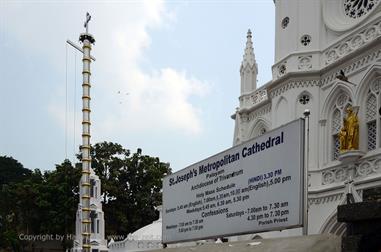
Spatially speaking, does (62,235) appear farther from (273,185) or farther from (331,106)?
(273,185)

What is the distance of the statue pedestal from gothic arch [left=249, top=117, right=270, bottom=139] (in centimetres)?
630

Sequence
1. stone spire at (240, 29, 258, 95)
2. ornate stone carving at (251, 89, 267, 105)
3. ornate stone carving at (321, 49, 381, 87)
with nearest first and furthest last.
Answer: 1. ornate stone carving at (321, 49, 381, 87)
2. ornate stone carving at (251, 89, 267, 105)
3. stone spire at (240, 29, 258, 95)

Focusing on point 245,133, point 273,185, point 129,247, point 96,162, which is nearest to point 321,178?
point 245,133

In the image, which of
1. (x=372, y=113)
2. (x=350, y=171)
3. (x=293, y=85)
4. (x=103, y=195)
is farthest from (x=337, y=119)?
(x=103, y=195)

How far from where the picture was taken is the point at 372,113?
21.4 m

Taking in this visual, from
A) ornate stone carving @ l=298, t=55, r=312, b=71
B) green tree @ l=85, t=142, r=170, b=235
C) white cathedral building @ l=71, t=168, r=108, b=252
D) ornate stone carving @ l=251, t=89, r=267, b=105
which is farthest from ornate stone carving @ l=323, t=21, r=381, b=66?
green tree @ l=85, t=142, r=170, b=235

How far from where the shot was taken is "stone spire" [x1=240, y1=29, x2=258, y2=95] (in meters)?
29.5

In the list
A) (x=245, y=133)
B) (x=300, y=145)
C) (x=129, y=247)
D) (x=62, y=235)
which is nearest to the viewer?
(x=300, y=145)

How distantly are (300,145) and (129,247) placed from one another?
24.7m

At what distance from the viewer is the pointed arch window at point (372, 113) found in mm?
21141

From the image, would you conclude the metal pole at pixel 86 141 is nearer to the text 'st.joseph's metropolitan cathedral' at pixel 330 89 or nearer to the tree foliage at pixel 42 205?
the text 'st.joseph's metropolitan cathedral' at pixel 330 89

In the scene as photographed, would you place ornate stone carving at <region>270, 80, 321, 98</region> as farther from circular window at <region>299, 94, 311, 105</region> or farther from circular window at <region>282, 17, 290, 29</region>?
circular window at <region>282, 17, 290, 29</region>

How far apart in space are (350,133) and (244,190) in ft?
40.1

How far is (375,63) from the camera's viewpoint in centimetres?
2112
